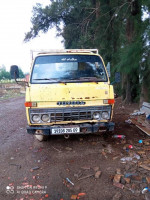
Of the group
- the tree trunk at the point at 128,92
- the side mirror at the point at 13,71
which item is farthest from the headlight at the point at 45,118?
the tree trunk at the point at 128,92

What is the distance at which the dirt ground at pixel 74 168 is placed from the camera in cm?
256

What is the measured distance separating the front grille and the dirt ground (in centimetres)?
84

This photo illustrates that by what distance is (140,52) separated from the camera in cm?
584

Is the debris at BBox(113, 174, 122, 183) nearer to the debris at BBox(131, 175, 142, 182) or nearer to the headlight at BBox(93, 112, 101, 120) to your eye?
the debris at BBox(131, 175, 142, 182)

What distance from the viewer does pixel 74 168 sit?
321 centimetres

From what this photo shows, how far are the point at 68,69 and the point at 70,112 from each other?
1.15 meters

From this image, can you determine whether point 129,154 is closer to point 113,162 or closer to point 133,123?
point 113,162

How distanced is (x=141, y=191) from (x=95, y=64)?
2908mm

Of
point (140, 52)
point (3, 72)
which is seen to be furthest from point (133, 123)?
point (3, 72)

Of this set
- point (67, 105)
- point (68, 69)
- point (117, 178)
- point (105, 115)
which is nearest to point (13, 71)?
point (68, 69)

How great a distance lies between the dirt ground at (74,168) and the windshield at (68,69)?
5.45 feet

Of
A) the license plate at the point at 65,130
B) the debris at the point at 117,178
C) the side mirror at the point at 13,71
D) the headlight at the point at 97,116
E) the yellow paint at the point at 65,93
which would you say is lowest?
the debris at the point at 117,178

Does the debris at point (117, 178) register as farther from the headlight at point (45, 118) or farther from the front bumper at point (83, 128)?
the headlight at point (45, 118)

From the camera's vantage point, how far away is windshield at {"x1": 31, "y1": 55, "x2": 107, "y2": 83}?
389 cm
